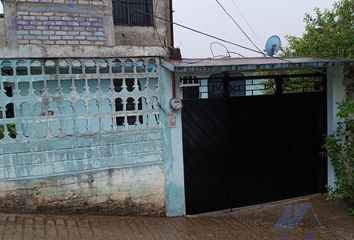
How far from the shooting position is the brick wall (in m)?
7.14

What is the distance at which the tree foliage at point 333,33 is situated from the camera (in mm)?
6809

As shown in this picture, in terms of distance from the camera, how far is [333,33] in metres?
7.09

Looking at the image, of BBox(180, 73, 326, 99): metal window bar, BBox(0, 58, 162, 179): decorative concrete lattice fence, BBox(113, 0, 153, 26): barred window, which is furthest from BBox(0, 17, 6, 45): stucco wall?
BBox(180, 73, 326, 99): metal window bar

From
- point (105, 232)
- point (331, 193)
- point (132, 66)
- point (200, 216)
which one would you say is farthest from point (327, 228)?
point (132, 66)

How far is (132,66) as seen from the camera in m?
5.66

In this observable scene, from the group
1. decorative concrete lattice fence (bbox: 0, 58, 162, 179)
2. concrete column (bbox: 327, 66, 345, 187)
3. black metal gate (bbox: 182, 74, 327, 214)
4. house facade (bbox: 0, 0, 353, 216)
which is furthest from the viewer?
concrete column (bbox: 327, 66, 345, 187)

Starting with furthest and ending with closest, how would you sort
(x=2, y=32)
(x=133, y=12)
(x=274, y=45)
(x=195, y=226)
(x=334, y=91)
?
1. (x=133, y=12)
2. (x=274, y=45)
3. (x=2, y=32)
4. (x=334, y=91)
5. (x=195, y=226)

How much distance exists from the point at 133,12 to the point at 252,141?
4588mm

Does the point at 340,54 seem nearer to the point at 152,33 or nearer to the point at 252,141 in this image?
the point at 252,141

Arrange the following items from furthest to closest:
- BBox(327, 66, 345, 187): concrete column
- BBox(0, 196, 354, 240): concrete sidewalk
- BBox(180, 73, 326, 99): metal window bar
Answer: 1. BBox(327, 66, 345, 187): concrete column
2. BBox(180, 73, 326, 99): metal window bar
3. BBox(0, 196, 354, 240): concrete sidewalk

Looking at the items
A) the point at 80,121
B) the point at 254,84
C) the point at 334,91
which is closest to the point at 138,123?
the point at 80,121

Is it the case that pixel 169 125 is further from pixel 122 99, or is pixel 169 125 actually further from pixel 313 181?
pixel 313 181

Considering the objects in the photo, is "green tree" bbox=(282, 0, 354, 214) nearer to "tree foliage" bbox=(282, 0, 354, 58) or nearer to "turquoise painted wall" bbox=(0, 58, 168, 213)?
"tree foliage" bbox=(282, 0, 354, 58)

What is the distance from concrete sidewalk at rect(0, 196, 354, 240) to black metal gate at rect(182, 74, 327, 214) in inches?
15.1
